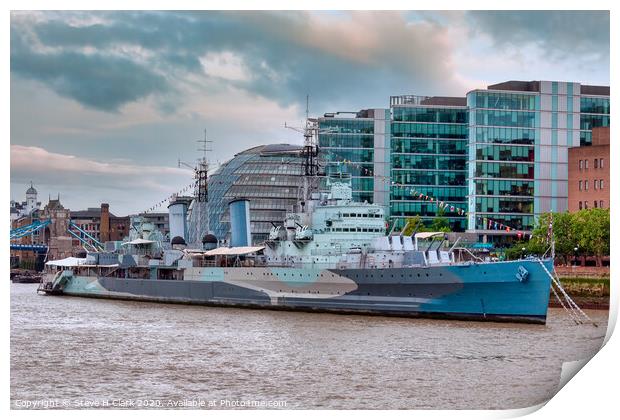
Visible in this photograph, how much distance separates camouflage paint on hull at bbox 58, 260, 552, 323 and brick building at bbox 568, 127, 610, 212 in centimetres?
2796

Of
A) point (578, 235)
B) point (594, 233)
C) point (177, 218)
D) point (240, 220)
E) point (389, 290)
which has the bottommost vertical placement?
point (389, 290)

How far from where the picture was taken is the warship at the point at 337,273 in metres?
44.2

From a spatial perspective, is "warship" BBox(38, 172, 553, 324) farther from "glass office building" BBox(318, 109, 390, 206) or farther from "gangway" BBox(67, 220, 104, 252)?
"glass office building" BBox(318, 109, 390, 206)

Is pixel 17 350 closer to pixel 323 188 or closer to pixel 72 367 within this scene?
pixel 72 367

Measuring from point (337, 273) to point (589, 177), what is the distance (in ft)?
96.5

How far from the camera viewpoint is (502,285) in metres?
44.0

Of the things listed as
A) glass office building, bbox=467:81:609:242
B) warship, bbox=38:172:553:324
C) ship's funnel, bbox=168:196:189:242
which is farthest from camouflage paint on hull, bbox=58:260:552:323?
glass office building, bbox=467:81:609:242

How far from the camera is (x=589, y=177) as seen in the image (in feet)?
237

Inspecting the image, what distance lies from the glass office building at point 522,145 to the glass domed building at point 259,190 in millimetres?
23902

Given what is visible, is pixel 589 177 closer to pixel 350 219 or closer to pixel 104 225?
pixel 350 219

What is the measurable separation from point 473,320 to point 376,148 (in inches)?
2061

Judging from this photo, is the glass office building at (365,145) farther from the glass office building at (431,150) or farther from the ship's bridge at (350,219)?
the ship's bridge at (350,219)

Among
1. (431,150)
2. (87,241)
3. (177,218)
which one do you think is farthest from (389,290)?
(87,241)

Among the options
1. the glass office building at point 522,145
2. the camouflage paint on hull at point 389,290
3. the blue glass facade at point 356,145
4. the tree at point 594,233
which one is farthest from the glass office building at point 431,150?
the camouflage paint on hull at point 389,290
